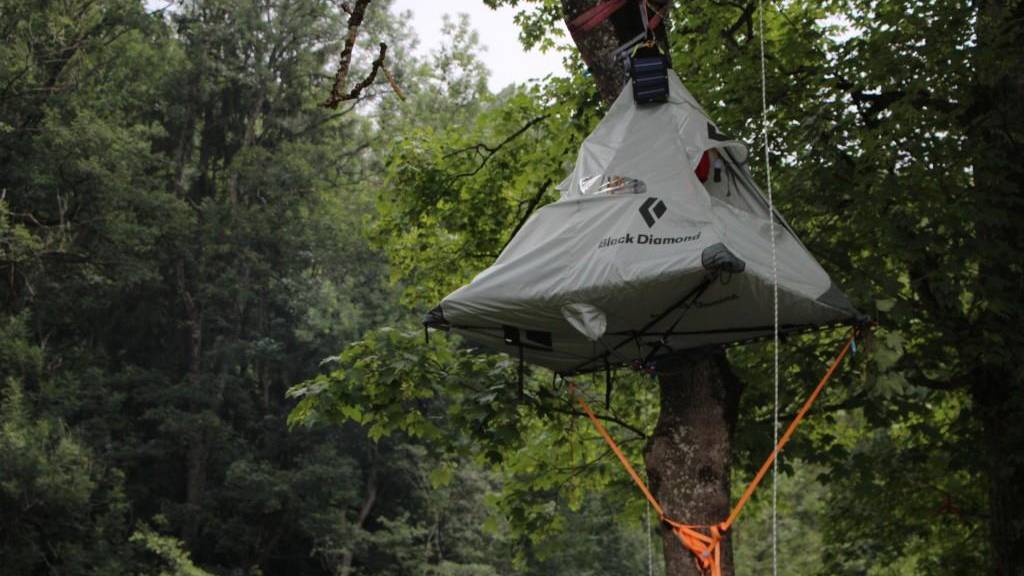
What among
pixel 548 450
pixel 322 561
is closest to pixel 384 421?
pixel 548 450

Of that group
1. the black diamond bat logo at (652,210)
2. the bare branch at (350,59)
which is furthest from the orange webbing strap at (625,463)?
the bare branch at (350,59)

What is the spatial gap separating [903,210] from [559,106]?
3106mm

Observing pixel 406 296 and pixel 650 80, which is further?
pixel 406 296

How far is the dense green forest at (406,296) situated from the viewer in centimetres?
694

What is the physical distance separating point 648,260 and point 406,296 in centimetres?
687

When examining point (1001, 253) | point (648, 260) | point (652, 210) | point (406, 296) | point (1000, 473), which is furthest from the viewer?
point (406, 296)

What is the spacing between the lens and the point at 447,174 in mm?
9391

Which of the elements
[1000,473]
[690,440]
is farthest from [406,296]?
[690,440]

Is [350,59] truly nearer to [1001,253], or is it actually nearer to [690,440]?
[690,440]

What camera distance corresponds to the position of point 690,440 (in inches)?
183

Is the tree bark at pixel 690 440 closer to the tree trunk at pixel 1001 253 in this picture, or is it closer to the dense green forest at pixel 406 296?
the dense green forest at pixel 406 296

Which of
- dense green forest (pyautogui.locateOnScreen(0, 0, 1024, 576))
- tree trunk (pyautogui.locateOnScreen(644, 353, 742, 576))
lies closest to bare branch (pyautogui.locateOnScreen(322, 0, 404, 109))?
dense green forest (pyautogui.locateOnScreen(0, 0, 1024, 576))

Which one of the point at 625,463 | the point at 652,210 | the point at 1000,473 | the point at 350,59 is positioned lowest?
the point at 625,463

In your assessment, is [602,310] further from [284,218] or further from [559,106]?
[284,218]
